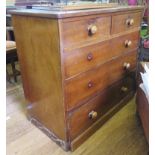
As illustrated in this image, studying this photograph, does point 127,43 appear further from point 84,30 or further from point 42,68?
point 42,68

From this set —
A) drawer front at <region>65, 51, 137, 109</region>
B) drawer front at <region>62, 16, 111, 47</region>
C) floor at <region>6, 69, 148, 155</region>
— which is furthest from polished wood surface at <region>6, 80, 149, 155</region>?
drawer front at <region>62, 16, 111, 47</region>

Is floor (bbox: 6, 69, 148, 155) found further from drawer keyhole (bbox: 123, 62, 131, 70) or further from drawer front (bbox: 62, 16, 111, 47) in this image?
drawer front (bbox: 62, 16, 111, 47)

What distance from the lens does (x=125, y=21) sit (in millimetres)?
1589

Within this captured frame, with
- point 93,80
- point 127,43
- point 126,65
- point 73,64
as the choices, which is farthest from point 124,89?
→ point 73,64

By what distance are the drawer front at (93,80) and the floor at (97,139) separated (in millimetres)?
380

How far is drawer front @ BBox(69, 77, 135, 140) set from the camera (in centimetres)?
138

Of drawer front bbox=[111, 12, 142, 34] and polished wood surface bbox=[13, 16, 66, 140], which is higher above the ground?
drawer front bbox=[111, 12, 142, 34]

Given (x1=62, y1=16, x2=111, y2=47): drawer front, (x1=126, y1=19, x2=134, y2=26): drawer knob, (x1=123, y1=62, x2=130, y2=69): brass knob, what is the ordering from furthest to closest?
(x1=123, y1=62, x2=130, y2=69): brass knob < (x1=126, y1=19, x2=134, y2=26): drawer knob < (x1=62, y1=16, x2=111, y2=47): drawer front

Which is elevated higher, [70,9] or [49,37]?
[70,9]

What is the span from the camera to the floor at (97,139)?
1.43 m

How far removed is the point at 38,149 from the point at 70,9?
3.42 feet
